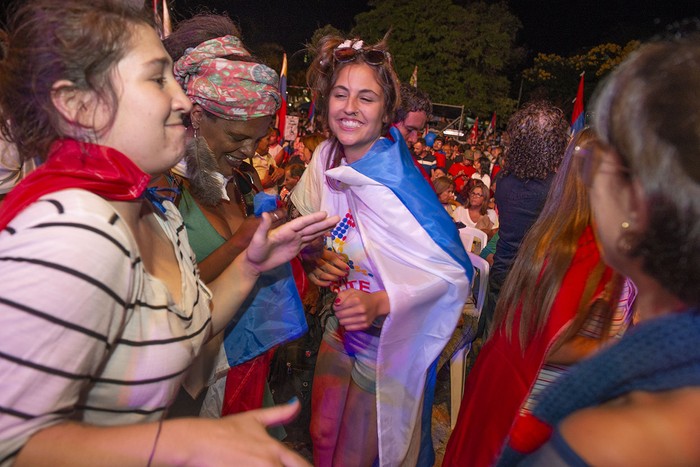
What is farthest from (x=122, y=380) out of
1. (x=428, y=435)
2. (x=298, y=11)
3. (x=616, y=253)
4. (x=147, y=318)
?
(x=298, y=11)

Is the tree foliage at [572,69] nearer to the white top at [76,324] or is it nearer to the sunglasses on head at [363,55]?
the sunglasses on head at [363,55]

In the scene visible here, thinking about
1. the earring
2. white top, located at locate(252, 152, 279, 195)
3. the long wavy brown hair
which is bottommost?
white top, located at locate(252, 152, 279, 195)

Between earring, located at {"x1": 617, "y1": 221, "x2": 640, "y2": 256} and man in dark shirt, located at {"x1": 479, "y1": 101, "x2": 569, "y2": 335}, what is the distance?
8.64ft

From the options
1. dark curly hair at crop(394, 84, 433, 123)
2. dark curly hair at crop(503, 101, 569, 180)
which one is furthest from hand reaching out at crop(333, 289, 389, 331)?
dark curly hair at crop(394, 84, 433, 123)

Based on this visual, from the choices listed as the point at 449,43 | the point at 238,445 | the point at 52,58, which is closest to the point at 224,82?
the point at 52,58

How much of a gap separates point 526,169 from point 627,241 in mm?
2947

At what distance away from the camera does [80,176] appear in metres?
1.01

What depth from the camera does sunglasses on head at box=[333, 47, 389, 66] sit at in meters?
2.55

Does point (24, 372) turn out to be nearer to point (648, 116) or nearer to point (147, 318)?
point (147, 318)

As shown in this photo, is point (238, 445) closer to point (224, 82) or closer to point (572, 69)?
point (224, 82)

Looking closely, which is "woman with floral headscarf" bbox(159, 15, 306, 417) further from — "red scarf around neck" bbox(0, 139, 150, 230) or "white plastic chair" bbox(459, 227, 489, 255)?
"white plastic chair" bbox(459, 227, 489, 255)

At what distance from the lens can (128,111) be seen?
110 cm

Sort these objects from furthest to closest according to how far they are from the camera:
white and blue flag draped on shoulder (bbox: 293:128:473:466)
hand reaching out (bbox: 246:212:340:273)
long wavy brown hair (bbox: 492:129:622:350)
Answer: white and blue flag draped on shoulder (bbox: 293:128:473:466), long wavy brown hair (bbox: 492:129:622:350), hand reaching out (bbox: 246:212:340:273)

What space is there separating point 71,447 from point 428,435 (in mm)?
2140
